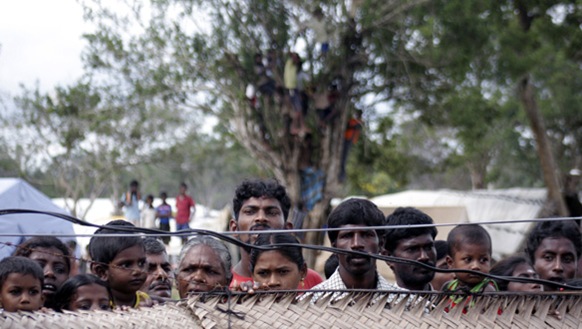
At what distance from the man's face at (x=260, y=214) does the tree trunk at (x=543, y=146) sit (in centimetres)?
1139

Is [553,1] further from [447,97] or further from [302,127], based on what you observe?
[302,127]

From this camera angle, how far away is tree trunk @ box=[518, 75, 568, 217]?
50.3 ft

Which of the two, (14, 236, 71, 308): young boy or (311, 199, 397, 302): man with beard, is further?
(14, 236, 71, 308): young boy

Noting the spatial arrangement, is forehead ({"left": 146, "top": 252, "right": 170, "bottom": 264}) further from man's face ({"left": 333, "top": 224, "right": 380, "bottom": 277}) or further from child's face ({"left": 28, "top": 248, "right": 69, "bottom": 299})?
man's face ({"left": 333, "top": 224, "right": 380, "bottom": 277})

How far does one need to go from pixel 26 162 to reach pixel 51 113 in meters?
5.77

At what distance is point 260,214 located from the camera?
14.2 feet

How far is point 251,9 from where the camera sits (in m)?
16.3

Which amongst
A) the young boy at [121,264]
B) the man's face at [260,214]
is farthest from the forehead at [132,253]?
the man's face at [260,214]

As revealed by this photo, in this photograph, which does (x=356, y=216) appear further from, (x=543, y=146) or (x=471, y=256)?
(x=543, y=146)

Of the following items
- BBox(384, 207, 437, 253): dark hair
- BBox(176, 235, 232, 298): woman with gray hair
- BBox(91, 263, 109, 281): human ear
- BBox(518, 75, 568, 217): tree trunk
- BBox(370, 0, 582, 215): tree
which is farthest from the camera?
BBox(518, 75, 568, 217): tree trunk

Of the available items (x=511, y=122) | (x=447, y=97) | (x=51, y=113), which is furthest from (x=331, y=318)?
(x=511, y=122)

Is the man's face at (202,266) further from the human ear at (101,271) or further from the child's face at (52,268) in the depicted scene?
the child's face at (52,268)

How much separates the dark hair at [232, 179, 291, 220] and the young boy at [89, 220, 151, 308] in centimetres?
86

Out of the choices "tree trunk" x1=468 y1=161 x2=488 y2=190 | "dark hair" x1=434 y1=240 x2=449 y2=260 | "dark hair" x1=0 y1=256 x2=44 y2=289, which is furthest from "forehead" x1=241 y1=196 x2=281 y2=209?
"tree trunk" x1=468 y1=161 x2=488 y2=190
